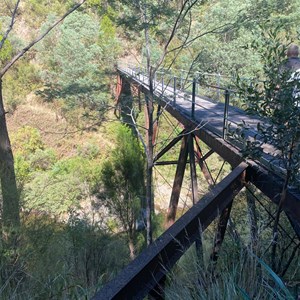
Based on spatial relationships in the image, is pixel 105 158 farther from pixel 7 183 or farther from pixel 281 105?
pixel 281 105

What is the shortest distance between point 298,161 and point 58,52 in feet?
80.3

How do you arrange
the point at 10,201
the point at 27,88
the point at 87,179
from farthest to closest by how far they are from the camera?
the point at 27,88
the point at 87,179
the point at 10,201

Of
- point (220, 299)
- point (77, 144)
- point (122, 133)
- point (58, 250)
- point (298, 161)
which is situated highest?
point (298, 161)

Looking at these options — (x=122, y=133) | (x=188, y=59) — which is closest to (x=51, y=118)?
(x=188, y=59)

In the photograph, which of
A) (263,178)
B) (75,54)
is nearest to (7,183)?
(263,178)

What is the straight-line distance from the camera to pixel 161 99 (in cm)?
834

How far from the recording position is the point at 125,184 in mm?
12133

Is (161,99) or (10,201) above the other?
(161,99)

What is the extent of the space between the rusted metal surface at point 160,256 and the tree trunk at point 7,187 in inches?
177

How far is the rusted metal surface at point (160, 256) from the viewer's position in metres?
1.30

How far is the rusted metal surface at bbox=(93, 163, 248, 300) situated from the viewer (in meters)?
1.30

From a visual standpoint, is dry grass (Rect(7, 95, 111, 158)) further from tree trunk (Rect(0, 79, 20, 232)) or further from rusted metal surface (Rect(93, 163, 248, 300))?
rusted metal surface (Rect(93, 163, 248, 300))

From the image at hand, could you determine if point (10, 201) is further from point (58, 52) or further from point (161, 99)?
point (58, 52)

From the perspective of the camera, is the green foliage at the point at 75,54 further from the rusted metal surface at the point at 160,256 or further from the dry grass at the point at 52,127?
the rusted metal surface at the point at 160,256
